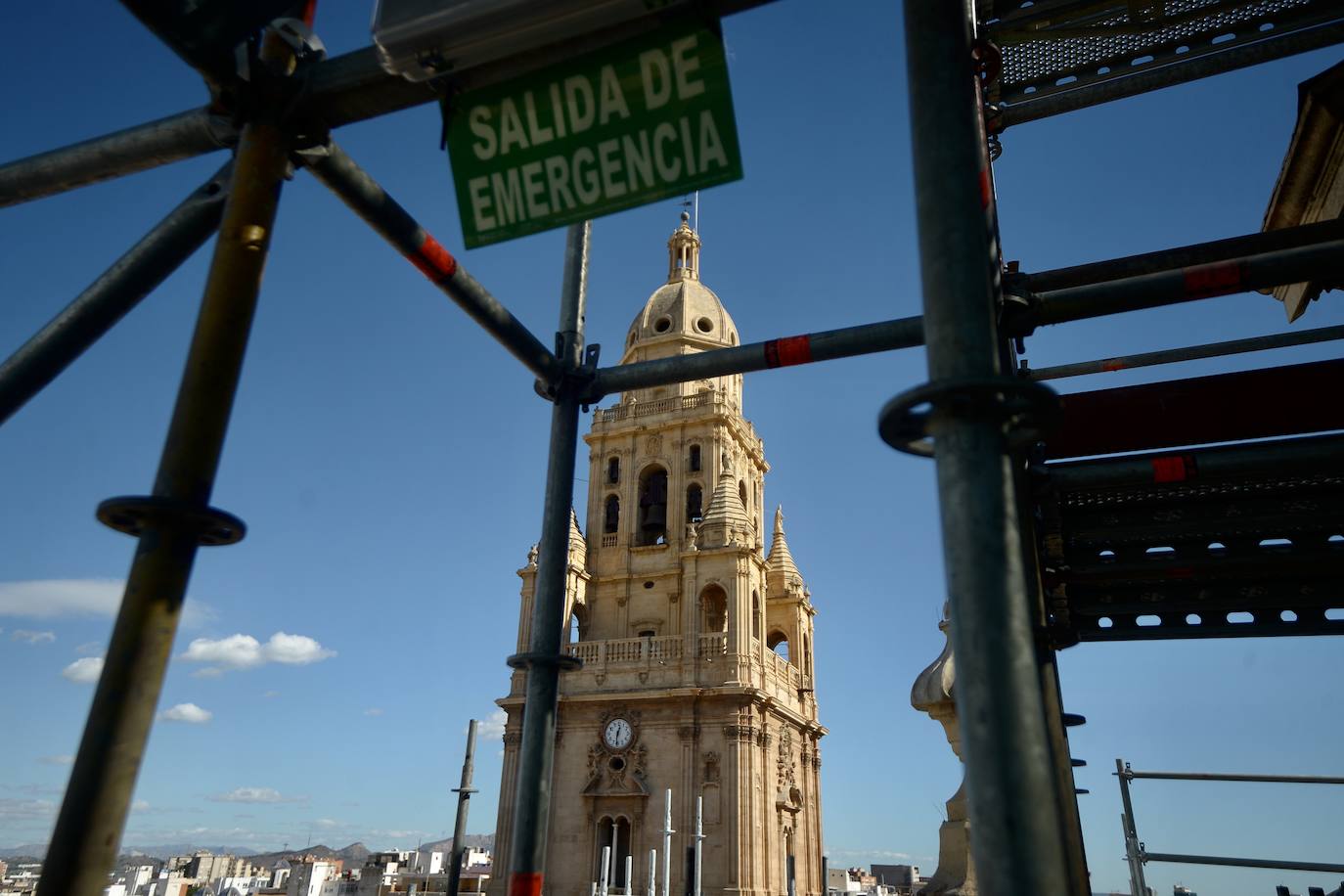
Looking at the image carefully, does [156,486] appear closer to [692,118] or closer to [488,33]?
[488,33]

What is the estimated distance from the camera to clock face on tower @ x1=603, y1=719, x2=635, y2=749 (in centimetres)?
3450

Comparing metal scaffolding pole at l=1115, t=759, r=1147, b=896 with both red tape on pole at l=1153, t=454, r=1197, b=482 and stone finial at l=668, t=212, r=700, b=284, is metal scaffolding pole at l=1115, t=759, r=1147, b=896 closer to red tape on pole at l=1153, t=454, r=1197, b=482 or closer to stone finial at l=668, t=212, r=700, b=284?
red tape on pole at l=1153, t=454, r=1197, b=482

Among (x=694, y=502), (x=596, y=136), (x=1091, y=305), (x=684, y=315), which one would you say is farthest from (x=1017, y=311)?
(x=684, y=315)

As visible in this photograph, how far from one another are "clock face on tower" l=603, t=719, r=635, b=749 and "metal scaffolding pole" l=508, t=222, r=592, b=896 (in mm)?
29927

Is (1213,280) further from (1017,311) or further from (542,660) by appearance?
(542,660)

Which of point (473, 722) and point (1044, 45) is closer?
point (1044, 45)

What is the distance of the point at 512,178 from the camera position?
14.5 ft

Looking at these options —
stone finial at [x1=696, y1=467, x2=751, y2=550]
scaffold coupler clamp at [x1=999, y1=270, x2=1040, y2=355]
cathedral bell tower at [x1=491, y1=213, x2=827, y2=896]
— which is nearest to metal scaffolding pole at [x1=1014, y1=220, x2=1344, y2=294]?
scaffold coupler clamp at [x1=999, y1=270, x2=1040, y2=355]

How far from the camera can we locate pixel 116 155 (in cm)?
450

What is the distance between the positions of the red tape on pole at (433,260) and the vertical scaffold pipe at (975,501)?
9.09 feet

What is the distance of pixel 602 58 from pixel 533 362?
227cm

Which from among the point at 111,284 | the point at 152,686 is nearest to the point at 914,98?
the point at 152,686

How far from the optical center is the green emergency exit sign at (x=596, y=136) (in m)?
4.01

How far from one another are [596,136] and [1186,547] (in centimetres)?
523
